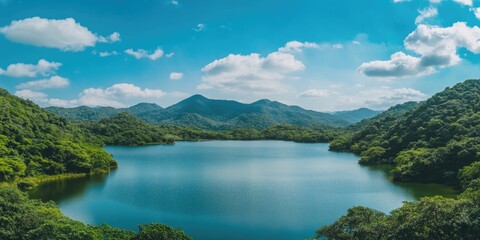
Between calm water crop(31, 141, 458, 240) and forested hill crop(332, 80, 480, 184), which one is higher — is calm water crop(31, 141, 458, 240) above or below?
below

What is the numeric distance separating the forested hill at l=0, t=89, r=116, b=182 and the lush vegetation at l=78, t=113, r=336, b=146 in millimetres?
40233

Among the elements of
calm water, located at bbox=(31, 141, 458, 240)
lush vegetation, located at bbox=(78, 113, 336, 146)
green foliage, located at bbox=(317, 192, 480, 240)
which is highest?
lush vegetation, located at bbox=(78, 113, 336, 146)

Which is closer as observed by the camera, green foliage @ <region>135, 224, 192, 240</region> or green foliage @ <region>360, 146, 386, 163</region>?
green foliage @ <region>135, 224, 192, 240</region>

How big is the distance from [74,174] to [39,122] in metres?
14.7

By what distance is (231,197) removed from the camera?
118 feet

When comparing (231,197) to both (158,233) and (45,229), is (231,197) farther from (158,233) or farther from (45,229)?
(45,229)

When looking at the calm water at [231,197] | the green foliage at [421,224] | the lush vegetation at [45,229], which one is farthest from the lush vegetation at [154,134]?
the green foliage at [421,224]

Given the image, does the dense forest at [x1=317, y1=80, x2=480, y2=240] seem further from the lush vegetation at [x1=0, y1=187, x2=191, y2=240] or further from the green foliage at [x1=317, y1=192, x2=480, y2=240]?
the lush vegetation at [x1=0, y1=187, x2=191, y2=240]

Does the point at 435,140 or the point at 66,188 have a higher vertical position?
the point at 435,140

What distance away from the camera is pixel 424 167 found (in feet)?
144

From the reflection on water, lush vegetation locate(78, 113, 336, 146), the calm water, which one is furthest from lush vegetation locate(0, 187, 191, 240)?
lush vegetation locate(78, 113, 336, 146)

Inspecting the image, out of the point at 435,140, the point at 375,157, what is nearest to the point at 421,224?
the point at 435,140

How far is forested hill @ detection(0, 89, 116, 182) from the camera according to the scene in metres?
41.0

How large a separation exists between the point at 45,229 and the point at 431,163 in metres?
40.0
